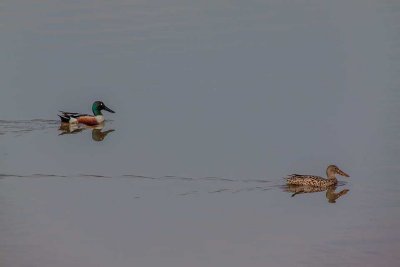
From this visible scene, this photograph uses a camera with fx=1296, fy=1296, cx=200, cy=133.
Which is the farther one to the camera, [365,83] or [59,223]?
[365,83]

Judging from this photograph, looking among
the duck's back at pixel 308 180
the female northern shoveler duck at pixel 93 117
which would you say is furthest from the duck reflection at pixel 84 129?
the duck's back at pixel 308 180

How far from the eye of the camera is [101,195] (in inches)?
605

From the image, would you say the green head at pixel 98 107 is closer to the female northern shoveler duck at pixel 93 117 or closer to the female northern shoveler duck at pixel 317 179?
the female northern shoveler duck at pixel 93 117

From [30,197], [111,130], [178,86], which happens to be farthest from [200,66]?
[30,197]

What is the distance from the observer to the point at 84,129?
20.3 meters

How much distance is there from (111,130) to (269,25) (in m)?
6.66

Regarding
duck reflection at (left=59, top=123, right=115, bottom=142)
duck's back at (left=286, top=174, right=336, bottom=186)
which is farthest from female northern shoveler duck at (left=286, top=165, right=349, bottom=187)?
duck reflection at (left=59, top=123, right=115, bottom=142)

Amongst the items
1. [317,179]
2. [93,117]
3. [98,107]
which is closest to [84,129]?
[93,117]

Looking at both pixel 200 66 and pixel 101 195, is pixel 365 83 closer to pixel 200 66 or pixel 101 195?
pixel 200 66

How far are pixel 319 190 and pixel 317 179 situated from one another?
0.48 ft

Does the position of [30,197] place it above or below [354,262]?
above

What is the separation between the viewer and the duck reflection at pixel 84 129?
63.4 feet

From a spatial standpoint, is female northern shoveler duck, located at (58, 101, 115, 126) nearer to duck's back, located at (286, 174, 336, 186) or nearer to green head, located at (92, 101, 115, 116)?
green head, located at (92, 101, 115, 116)

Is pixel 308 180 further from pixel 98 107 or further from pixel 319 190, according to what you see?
pixel 98 107
